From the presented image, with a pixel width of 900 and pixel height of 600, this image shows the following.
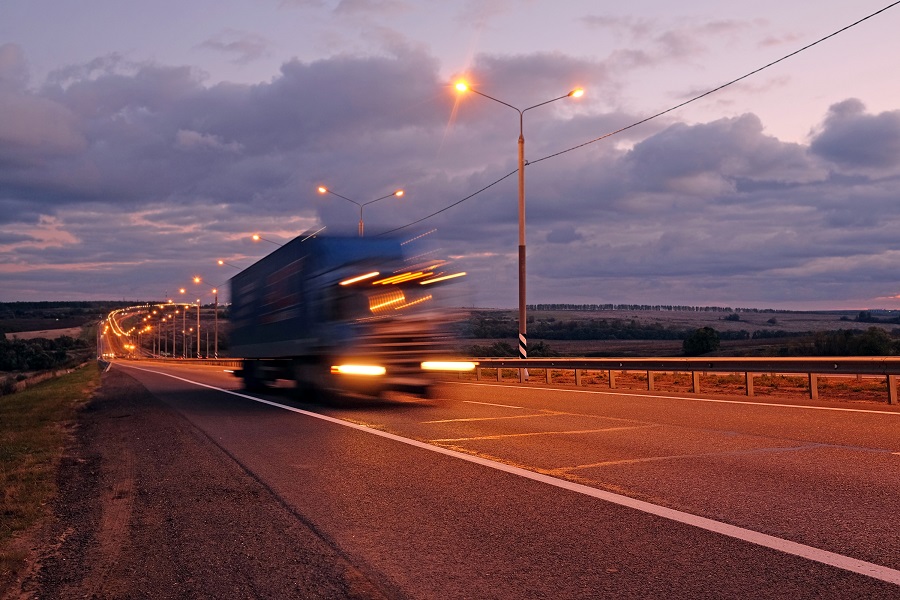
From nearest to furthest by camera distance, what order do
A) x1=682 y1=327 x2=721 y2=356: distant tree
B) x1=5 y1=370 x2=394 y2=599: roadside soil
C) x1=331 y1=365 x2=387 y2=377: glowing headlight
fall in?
x1=5 y1=370 x2=394 y2=599: roadside soil → x1=331 y1=365 x2=387 y2=377: glowing headlight → x1=682 y1=327 x2=721 y2=356: distant tree

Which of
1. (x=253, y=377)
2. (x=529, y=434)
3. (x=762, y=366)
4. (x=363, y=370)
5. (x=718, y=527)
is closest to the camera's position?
(x=718, y=527)

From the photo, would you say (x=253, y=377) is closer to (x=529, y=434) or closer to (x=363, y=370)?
(x=363, y=370)

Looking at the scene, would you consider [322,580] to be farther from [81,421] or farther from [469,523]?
[81,421]

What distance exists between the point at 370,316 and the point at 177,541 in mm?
11412

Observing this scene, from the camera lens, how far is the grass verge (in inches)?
281

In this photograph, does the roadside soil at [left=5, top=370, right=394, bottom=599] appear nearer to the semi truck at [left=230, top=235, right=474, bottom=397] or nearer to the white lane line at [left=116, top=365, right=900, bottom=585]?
the white lane line at [left=116, top=365, right=900, bottom=585]

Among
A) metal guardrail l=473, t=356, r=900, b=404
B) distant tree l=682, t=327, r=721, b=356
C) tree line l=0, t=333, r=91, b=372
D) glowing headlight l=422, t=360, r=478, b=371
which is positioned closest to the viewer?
metal guardrail l=473, t=356, r=900, b=404

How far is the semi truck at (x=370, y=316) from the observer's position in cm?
1780

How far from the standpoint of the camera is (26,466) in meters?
10.9

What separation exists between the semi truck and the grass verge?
5.37 m

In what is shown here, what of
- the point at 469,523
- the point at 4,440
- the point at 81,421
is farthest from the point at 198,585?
the point at 81,421

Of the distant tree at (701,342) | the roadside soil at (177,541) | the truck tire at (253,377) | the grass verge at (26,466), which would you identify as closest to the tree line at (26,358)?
the truck tire at (253,377)

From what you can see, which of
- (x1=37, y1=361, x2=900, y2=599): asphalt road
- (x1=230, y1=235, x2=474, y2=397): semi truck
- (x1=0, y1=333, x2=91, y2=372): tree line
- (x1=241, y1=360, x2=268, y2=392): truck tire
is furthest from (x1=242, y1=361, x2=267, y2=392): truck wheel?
(x1=0, y1=333, x2=91, y2=372): tree line

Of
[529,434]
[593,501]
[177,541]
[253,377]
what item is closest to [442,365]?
[529,434]
